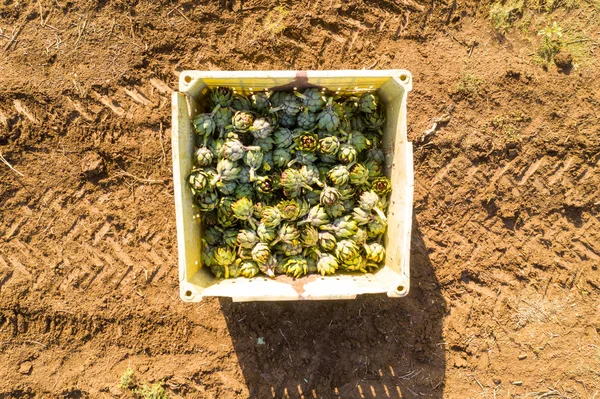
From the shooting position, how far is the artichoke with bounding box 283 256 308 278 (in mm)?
3928

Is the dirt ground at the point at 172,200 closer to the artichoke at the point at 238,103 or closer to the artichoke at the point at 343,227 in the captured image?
the artichoke at the point at 238,103

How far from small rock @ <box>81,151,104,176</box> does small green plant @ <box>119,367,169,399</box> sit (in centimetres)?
234

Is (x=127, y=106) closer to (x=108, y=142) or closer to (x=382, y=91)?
(x=108, y=142)

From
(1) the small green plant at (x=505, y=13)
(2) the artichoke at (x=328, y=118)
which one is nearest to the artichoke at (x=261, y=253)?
(2) the artichoke at (x=328, y=118)

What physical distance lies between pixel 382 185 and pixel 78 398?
433 centimetres

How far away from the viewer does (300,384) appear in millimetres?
4938

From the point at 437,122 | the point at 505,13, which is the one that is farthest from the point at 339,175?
the point at 505,13

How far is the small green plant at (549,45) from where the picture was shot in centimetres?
492

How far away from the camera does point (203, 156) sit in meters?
3.86

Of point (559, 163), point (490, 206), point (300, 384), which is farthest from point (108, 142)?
point (559, 163)

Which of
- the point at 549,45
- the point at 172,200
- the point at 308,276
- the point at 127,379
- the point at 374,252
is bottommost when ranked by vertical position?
the point at 127,379

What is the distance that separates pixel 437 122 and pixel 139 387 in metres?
4.66

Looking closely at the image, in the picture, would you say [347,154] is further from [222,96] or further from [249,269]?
[249,269]

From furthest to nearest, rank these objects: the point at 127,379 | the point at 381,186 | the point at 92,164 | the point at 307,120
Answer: the point at 127,379 < the point at 92,164 < the point at 381,186 < the point at 307,120
